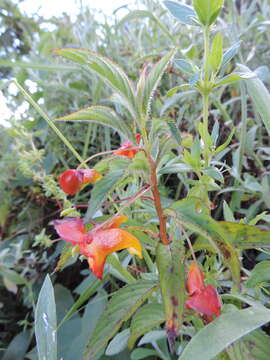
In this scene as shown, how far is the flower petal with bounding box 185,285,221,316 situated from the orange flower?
69 mm

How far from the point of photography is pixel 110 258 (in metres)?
0.53

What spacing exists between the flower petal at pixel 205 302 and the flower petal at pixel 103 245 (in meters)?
0.07

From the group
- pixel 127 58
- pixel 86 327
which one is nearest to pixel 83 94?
pixel 127 58

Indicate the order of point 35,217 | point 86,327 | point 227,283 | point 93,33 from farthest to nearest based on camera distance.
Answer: point 93,33 → point 35,217 → point 86,327 → point 227,283

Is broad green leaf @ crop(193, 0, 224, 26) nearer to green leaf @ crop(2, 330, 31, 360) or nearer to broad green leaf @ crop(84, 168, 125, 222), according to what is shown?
broad green leaf @ crop(84, 168, 125, 222)

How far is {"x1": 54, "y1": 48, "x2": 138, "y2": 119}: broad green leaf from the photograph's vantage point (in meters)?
0.36

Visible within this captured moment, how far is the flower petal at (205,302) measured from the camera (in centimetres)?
35

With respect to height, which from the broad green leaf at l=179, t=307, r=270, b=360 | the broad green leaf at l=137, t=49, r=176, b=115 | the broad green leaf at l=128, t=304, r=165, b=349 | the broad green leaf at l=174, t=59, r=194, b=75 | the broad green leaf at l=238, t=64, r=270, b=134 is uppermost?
the broad green leaf at l=137, t=49, r=176, b=115

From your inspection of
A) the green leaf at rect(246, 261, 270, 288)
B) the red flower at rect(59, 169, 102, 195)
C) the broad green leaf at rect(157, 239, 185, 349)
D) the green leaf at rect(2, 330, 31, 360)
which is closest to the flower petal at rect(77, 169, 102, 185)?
the red flower at rect(59, 169, 102, 195)

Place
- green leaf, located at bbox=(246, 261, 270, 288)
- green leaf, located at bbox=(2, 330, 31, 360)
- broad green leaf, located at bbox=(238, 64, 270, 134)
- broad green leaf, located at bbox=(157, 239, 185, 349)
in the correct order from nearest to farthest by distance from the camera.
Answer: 1. broad green leaf, located at bbox=(157, 239, 185, 349)
2. green leaf, located at bbox=(246, 261, 270, 288)
3. broad green leaf, located at bbox=(238, 64, 270, 134)
4. green leaf, located at bbox=(2, 330, 31, 360)

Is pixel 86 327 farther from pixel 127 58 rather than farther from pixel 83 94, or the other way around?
pixel 127 58

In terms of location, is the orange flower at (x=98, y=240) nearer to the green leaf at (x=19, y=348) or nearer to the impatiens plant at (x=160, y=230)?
the impatiens plant at (x=160, y=230)

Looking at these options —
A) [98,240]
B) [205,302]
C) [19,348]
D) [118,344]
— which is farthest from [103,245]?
[19,348]

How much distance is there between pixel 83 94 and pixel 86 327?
702 mm
